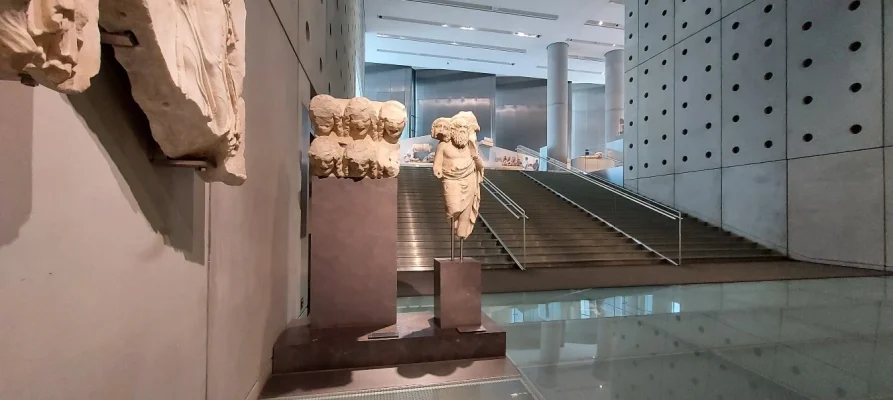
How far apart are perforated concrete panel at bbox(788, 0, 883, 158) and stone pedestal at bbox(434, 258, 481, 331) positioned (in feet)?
25.4

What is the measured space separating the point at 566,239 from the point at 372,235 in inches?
207

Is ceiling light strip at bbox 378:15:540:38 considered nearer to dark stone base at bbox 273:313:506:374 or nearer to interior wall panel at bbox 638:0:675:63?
interior wall panel at bbox 638:0:675:63

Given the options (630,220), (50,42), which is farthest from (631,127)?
(50,42)

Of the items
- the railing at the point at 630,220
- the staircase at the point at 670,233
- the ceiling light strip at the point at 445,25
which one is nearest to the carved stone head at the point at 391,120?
the railing at the point at 630,220

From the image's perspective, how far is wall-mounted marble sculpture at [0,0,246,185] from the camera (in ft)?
1.76

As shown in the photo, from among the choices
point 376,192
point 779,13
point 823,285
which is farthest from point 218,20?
point 779,13

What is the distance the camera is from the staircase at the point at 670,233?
7.30m

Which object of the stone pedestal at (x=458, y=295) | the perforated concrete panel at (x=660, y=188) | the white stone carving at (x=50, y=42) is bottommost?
the stone pedestal at (x=458, y=295)

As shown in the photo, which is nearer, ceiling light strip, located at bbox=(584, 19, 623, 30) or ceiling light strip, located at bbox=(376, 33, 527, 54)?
ceiling light strip, located at bbox=(584, 19, 623, 30)

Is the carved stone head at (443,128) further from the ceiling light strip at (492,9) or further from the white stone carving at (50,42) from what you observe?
the ceiling light strip at (492,9)

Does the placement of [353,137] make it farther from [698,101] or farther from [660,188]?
[660,188]

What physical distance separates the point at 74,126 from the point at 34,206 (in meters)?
0.24

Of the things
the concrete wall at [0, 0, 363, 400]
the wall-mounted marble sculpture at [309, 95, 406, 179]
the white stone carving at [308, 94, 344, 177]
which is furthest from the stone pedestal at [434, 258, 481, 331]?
the concrete wall at [0, 0, 363, 400]

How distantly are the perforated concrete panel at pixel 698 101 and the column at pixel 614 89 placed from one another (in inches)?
358
